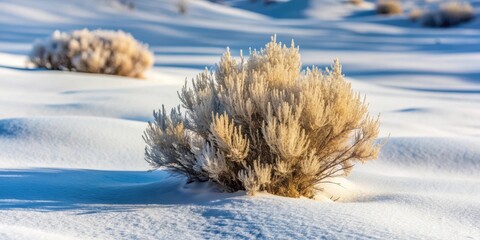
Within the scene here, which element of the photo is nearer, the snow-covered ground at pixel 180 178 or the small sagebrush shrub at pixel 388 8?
the snow-covered ground at pixel 180 178

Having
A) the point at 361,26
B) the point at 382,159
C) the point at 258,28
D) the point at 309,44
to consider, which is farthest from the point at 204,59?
the point at 382,159

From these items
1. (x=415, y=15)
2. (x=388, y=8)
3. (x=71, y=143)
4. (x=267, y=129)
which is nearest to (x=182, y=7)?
(x=388, y=8)

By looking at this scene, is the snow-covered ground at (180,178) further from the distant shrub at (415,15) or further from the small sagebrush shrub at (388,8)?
the small sagebrush shrub at (388,8)

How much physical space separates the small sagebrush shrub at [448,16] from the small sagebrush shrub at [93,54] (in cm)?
1769

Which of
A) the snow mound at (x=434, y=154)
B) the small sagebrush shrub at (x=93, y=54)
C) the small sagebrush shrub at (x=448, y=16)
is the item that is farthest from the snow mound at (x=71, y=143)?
the small sagebrush shrub at (x=448, y=16)

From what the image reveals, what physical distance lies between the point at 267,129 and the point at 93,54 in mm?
9768

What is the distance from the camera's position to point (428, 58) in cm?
2011

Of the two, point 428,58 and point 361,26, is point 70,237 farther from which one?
point 361,26

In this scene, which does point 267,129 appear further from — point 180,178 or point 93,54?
point 93,54

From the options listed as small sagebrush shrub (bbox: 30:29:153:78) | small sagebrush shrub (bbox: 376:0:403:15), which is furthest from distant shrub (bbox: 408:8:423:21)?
small sagebrush shrub (bbox: 30:29:153:78)

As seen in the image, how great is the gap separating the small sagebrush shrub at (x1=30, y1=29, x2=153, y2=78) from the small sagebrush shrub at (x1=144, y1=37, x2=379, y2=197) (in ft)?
29.6

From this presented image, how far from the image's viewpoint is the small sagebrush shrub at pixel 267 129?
504 cm

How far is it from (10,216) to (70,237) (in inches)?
22.6

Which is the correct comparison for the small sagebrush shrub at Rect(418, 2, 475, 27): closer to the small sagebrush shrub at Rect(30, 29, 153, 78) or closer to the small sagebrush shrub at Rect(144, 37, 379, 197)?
the small sagebrush shrub at Rect(30, 29, 153, 78)
